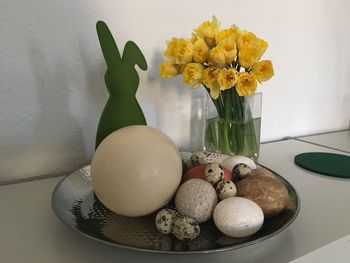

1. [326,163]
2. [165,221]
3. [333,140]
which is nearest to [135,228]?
[165,221]

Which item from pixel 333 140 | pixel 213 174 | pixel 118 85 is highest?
pixel 118 85

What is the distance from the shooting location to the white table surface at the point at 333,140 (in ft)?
2.95

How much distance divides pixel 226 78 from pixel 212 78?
0.03 meters

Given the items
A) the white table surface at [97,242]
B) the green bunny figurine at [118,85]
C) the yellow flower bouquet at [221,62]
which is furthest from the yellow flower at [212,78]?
the white table surface at [97,242]

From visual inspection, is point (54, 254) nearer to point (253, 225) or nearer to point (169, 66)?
point (253, 225)

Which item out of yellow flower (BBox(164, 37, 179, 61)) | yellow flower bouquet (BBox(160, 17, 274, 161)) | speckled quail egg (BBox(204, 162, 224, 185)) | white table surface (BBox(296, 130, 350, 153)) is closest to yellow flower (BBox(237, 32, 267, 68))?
yellow flower bouquet (BBox(160, 17, 274, 161))

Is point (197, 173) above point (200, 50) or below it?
below

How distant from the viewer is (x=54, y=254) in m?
0.38

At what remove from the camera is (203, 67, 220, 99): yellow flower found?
1.86 feet

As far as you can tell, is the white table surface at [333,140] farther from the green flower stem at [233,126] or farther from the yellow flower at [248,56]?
the yellow flower at [248,56]

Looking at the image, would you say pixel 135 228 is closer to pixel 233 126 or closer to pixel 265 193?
pixel 265 193

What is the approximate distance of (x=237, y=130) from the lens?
0.64m

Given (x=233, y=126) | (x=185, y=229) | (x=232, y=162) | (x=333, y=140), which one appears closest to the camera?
(x=185, y=229)

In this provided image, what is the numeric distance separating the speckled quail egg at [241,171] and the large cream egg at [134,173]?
91mm
